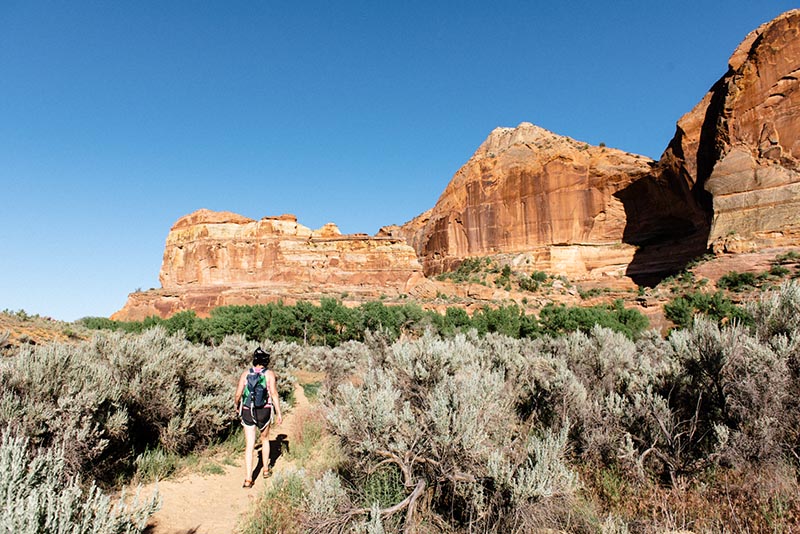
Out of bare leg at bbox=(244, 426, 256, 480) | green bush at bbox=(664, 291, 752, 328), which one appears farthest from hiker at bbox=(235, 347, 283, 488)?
green bush at bbox=(664, 291, 752, 328)

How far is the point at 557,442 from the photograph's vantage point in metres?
3.45

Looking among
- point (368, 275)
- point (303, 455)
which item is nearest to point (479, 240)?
point (368, 275)

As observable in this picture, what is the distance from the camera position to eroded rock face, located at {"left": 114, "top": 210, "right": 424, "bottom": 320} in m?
44.4

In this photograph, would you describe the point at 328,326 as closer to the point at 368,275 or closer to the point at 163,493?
the point at 368,275

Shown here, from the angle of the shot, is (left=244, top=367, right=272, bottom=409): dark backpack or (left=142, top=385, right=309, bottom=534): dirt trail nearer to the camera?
(left=142, top=385, right=309, bottom=534): dirt trail

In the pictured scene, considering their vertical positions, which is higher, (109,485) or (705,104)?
(705,104)

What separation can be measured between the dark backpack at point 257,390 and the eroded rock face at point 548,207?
48.1 m

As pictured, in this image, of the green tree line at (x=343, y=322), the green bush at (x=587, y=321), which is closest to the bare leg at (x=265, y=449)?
the green tree line at (x=343, y=322)

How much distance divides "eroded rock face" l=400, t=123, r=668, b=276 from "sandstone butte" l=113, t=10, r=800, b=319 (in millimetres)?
154

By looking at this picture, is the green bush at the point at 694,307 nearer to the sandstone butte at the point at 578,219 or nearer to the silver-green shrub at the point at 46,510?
the sandstone butte at the point at 578,219

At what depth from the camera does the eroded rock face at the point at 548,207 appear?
5025 cm

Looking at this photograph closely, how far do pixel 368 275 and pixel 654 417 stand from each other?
42142 millimetres

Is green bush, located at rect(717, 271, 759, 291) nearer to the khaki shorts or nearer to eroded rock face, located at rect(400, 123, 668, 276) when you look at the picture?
eroded rock face, located at rect(400, 123, 668, 276)

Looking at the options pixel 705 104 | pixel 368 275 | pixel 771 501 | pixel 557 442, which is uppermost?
pixel 705 104
